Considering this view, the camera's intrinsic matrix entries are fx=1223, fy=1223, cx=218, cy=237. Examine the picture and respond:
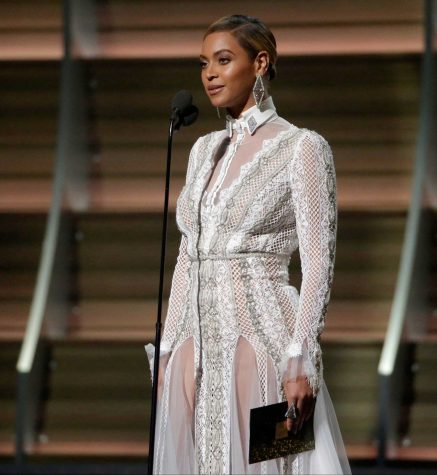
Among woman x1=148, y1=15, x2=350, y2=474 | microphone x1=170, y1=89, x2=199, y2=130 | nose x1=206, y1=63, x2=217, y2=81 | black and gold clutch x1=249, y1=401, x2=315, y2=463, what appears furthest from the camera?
microphone x1=170, y1=89, x2=199, y2=130

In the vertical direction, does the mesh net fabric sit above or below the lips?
below

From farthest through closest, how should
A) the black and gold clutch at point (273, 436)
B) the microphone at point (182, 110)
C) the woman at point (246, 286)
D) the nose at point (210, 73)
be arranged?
the microphone at point (182, 110) → the nose at point (210, 73) → the woman at point (246, 286) → the black and gold clutch at point (273, 436)

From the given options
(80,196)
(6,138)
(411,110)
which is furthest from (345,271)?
(6,138)

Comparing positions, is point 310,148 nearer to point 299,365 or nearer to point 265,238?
point 265,238

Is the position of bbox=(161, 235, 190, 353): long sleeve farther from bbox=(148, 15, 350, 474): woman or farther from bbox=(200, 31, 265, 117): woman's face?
bbox=(200, 31, 265, 117): woman's face

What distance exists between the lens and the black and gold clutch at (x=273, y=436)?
92.8 inches

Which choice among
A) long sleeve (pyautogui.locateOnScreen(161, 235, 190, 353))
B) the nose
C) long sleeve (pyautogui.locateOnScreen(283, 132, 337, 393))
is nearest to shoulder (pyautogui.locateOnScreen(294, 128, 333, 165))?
long sleeve (pyautogui.locateOnScreen(283, 132, 337, 393))

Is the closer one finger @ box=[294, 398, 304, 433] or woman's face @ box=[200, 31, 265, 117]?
finger @ box=[294, 398, 304, 433]

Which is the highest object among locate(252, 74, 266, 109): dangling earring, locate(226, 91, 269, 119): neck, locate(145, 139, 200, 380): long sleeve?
locate(252, 74, 266, 109): dangling earring

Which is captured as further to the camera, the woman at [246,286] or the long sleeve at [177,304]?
the long sleeve at [177,304]

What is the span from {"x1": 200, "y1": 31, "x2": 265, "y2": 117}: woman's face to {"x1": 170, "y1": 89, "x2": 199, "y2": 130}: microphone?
0.44 feet

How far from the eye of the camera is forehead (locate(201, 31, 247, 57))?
Answer: 2604 mm

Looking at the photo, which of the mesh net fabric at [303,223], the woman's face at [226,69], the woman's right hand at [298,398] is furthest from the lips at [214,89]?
the woman's right hand at [298,398]

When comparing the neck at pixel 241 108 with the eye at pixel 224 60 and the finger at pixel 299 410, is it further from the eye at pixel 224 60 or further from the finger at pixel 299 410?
the finger at pixel 299 410
